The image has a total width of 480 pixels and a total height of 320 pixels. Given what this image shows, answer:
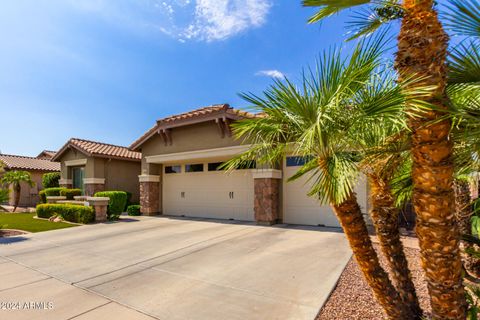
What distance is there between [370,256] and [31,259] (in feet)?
25.4

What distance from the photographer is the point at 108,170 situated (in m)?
18.2

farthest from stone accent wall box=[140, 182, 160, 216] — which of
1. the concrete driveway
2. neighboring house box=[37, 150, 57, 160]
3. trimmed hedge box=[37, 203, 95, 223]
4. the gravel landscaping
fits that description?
neighboring house box=[37, 150, 57, 160]

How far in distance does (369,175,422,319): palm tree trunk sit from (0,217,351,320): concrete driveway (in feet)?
4.10

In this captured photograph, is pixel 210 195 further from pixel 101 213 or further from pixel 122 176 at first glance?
pixel 122 176

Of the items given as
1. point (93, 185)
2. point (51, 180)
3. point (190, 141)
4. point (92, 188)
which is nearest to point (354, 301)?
point (190, 141)

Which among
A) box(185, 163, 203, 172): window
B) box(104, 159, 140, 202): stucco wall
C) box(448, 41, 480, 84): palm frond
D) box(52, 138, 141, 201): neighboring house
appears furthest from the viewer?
box(104, 159, 140, 202): stucco wall

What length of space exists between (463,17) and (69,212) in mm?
15641

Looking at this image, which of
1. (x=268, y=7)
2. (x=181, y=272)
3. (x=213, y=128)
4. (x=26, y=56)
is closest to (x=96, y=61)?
(x=26, y=56)

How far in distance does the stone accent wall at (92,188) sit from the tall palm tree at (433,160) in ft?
61.0

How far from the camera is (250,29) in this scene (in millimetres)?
10742

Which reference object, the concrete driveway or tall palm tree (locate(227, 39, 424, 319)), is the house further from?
tall palm tree (locate(227, 39, 424, 319))

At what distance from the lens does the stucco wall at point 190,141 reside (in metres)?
12.8

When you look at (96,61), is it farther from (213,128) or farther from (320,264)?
(320,264)

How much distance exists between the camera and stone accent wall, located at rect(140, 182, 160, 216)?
15.4 meters
